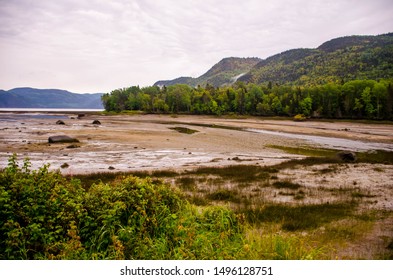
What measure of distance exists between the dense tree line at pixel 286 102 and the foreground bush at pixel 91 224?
9347 centimetres

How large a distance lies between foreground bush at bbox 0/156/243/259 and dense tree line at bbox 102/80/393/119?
93.5 metres

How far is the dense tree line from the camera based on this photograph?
301ft

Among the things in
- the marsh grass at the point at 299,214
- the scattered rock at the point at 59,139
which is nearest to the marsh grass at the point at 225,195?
the marsh grass at the point at 299,214

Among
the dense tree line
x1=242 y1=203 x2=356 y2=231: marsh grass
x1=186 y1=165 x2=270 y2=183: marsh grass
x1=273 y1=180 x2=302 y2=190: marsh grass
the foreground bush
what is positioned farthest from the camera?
the dense tree line

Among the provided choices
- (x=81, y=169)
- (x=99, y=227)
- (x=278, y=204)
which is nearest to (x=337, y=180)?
(x=278, y=204)

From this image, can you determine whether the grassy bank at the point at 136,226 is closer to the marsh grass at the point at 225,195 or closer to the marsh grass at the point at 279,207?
the marsh grass at the point at 279,207

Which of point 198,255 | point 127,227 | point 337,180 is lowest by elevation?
point 337,180

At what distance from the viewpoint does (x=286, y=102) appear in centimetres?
12238

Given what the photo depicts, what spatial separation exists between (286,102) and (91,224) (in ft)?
410

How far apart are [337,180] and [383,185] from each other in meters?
2.55

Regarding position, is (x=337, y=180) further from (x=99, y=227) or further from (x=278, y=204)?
(x=99, y=227)

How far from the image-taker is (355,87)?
10112cm

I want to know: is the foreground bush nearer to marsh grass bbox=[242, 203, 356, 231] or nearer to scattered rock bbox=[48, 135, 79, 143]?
marsh grass bbox=[242, 203, 356, 231]

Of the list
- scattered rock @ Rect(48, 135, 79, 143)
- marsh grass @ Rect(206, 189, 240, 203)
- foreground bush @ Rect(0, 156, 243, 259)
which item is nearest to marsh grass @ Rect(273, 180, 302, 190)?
marsh grass @ Rect(206, 189, 240, 203)
